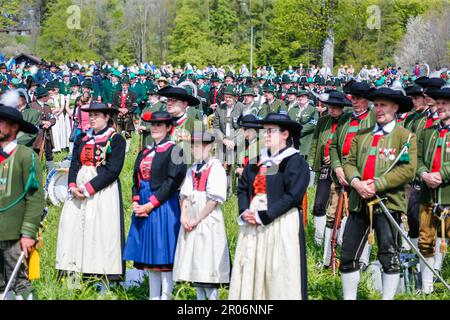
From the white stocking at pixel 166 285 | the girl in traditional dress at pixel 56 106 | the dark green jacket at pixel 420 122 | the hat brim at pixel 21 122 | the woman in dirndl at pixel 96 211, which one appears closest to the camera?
the hat brim at pixel 21 122

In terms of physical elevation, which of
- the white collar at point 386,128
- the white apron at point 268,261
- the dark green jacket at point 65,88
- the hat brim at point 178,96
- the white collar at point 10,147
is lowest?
the white apron at point 268,261

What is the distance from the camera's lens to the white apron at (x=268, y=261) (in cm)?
518

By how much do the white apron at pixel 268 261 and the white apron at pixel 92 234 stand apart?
5.52 feet

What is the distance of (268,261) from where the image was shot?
5238mm

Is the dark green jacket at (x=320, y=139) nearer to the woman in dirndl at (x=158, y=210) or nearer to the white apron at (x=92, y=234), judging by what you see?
the woman in dirndl at (x=158, y=210)

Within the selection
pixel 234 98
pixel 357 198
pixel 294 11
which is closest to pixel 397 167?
pixel 357 198

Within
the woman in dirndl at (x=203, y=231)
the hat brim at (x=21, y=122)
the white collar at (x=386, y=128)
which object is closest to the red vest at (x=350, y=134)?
the white collar at (x=386, y=128)

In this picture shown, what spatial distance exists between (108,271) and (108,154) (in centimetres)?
112

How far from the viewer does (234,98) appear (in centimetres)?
1211

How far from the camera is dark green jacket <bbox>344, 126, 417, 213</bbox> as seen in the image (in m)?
5.88

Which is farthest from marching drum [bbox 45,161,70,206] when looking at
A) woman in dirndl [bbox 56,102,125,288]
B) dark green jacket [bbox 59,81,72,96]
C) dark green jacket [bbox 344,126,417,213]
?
dark green jacket [bbox 59,81,72,96]

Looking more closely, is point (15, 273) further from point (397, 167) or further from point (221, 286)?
point (397, 167)

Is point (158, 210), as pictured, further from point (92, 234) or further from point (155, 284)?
point (92, 234)

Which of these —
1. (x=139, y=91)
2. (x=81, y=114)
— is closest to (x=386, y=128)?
(x=81, y=114)
